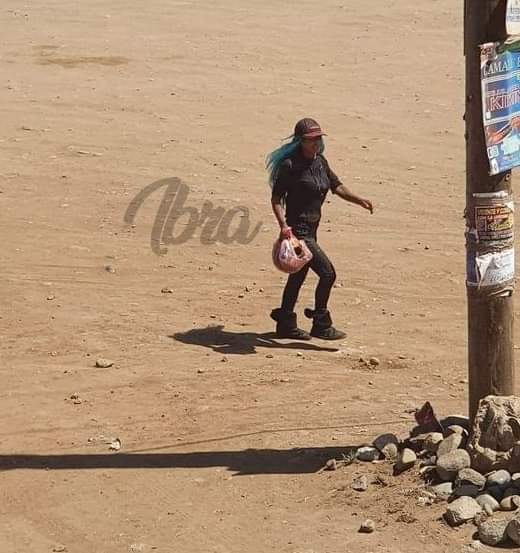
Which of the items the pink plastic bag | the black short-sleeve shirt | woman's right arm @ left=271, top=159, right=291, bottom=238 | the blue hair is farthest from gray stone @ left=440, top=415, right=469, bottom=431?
the blue hair

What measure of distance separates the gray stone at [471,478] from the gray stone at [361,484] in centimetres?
53

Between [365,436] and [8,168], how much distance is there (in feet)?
28.1

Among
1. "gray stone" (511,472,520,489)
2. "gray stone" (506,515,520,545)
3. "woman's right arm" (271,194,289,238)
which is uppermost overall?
"woman's right arm" (271,194,289,238)

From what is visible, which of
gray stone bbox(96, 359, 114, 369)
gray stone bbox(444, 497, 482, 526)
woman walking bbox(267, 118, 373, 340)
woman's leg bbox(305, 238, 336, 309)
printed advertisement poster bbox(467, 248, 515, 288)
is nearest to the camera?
gray stone bbox(444, 497, 482, 526)

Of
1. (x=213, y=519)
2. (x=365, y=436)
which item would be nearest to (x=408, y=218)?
(x=365, y=436)

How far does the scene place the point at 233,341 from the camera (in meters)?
10.7

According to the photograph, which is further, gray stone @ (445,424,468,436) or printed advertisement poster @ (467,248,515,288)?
gray stone @ (445,424,468,436)

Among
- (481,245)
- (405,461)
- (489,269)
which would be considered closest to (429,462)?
(405,461)

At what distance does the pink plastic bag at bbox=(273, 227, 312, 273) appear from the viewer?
411 inches

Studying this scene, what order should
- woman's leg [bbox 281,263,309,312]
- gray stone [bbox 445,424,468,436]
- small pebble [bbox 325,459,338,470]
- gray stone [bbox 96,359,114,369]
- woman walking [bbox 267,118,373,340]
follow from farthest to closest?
woman's leg [bbox 281,263,309,312]
woman walking [bbox 267,118,373,340]
gray stone [bbox 96,359,114,369]
small pebble [bbox 325,459,338,470]
gray stone [bbox 445,424,468,436]

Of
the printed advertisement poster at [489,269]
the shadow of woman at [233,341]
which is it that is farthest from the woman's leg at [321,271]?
the printed advertisement poster at [489,269]

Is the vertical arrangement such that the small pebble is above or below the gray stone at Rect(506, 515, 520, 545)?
above

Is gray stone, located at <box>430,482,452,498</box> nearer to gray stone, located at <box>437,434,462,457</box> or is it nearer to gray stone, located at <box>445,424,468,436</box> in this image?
gray stone, located at <box>437,434,462,457</box>

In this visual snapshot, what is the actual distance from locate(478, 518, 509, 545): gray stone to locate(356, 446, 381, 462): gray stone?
3.81ft
